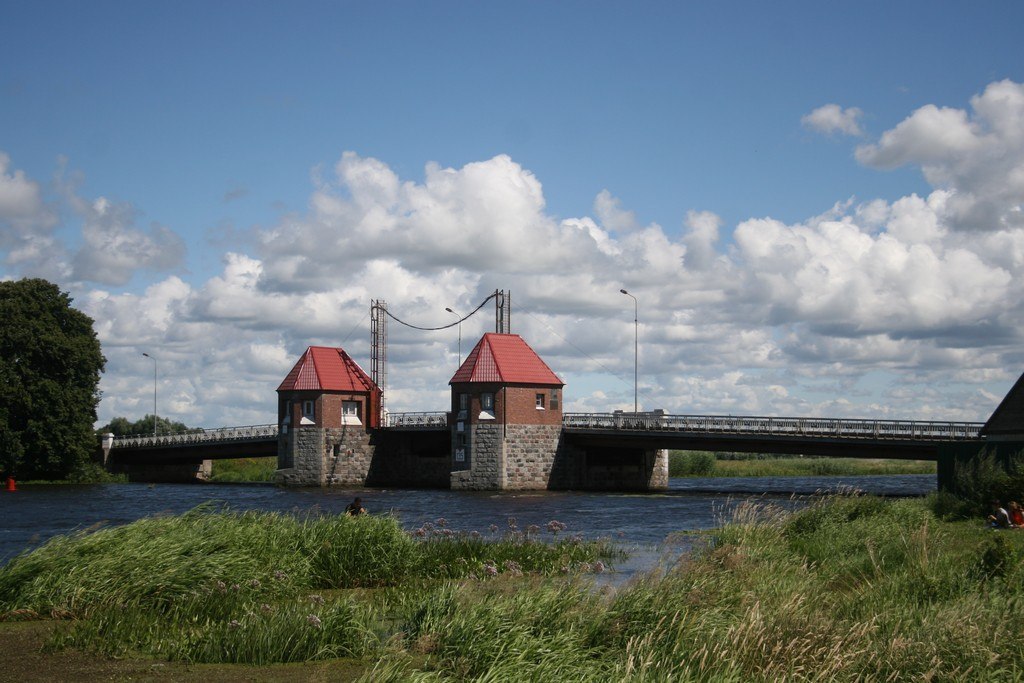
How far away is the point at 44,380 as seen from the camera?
242 feet

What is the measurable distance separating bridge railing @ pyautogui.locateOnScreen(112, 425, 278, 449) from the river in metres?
8.15

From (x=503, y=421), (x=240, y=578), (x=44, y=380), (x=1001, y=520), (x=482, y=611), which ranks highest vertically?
(x=44, y=380)

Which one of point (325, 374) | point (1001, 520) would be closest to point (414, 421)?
point (325, 374)

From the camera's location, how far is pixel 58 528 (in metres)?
38.1

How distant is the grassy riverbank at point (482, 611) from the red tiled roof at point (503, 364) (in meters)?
45.8

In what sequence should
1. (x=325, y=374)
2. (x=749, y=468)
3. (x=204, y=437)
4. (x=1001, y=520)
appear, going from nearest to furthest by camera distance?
(x=1001, y=520), (x=325, y=374), (x=204, y=437), (x=749, y=468)

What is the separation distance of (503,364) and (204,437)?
32.0 meters

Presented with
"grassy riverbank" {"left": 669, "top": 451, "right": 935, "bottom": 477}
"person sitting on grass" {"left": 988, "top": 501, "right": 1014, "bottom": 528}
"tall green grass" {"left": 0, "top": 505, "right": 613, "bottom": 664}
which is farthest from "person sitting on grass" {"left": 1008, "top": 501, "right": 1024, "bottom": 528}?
"grassy riverbank" {"left": 669, "top": 451, "right": 935, "bottom": 477}

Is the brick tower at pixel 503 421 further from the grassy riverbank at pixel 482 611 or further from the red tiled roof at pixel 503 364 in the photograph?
the grassy riverbank at pixel 482 611

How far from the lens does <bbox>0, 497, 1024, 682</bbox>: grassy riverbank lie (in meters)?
13.1

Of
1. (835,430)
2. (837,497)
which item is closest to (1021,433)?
(835,430)

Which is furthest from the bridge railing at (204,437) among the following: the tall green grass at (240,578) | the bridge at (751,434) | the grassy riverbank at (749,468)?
the tall green grass at (240,578)

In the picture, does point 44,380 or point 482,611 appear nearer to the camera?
point 482,611

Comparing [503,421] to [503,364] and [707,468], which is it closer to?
[503,364]
